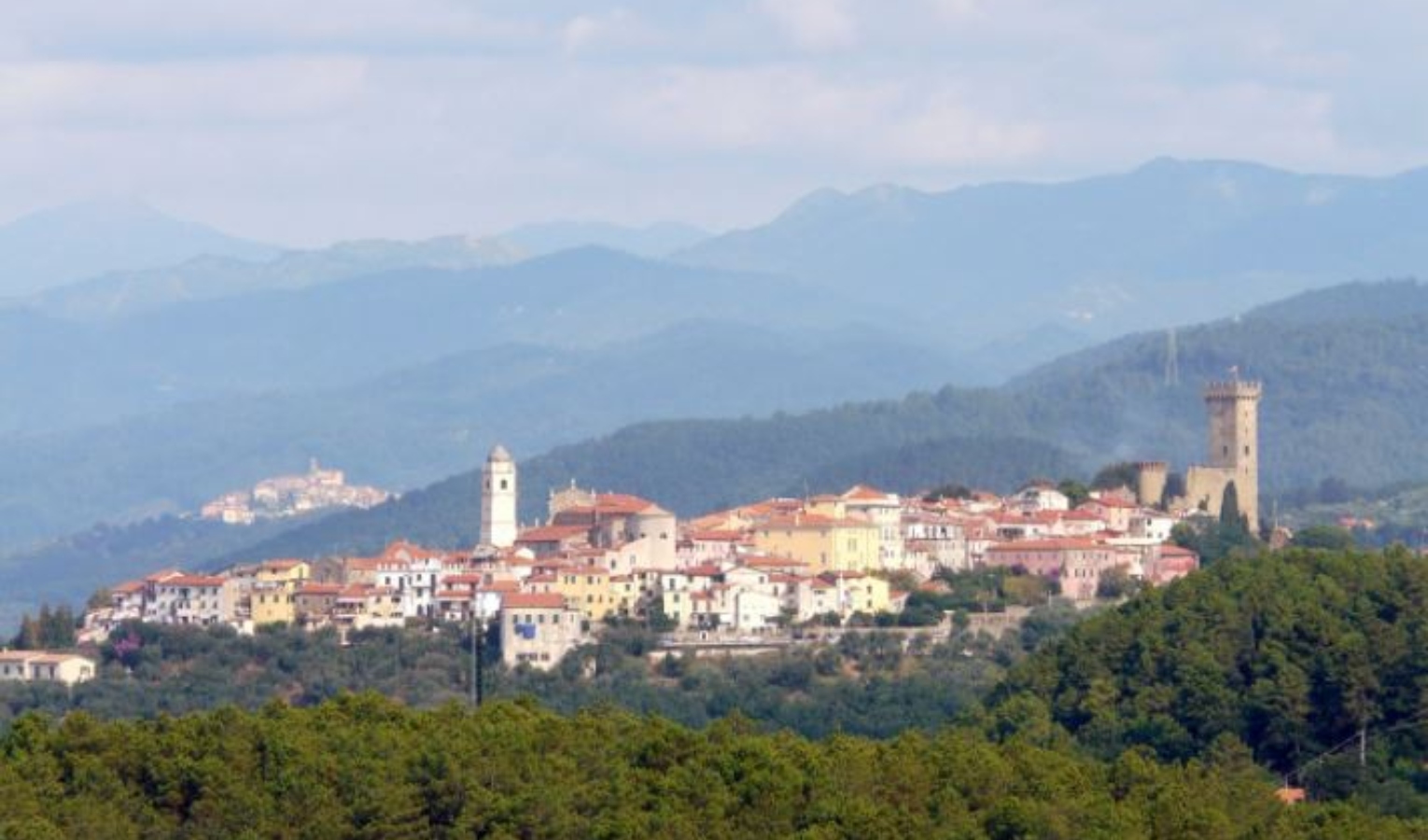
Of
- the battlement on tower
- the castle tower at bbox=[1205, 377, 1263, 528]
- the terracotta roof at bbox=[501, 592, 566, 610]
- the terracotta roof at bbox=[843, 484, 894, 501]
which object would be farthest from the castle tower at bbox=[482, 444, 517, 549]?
the battlement on tower

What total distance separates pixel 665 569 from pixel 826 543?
208 inches

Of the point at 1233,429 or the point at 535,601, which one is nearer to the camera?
the point at 535,601

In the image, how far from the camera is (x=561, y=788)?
2041 inches

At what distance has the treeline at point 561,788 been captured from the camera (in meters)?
50.7

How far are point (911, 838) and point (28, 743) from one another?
464 inches

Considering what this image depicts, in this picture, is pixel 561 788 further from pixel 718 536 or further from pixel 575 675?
pixel 718 536

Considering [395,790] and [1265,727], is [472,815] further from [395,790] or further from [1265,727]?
[1265,727]

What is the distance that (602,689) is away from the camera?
86812mm

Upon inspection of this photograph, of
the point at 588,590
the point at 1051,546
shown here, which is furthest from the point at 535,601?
the point at 1051,546

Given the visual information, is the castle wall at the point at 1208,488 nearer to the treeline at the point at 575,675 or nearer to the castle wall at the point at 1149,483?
the castle wall at the point at 1149,483

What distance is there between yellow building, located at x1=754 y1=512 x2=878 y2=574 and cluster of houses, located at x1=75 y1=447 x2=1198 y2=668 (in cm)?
4

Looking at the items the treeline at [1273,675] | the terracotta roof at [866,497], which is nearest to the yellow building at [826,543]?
the terracotta roof at [866,497]

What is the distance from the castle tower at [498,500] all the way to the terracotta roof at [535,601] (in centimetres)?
1189

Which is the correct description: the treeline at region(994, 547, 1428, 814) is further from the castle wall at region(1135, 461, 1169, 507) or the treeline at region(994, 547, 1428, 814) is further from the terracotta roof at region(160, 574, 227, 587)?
the castle wall at region(1135, 461, 1169, 507)
